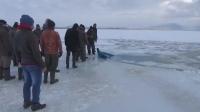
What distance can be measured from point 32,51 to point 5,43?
12.1 feet

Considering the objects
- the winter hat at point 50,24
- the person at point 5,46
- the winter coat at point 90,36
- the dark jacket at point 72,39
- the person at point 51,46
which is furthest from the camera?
the winter coat at point 90,36

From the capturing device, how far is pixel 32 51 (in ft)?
20.4

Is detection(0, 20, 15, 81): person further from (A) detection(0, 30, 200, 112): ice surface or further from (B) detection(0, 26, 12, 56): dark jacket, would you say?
(A) detection(0, 30, 200, 112): ice surface

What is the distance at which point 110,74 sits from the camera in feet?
37.7

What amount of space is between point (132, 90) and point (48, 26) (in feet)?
8.91

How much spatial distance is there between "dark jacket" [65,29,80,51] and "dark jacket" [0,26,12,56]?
2.80m

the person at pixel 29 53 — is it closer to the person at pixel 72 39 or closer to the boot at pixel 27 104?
the boot at pixel 27 104

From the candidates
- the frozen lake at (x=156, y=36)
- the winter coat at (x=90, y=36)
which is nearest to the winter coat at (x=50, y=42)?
the winter coat at (x=90, y=36)

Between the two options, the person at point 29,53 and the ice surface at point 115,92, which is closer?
the person at point 29,53

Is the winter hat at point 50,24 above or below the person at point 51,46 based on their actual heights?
above

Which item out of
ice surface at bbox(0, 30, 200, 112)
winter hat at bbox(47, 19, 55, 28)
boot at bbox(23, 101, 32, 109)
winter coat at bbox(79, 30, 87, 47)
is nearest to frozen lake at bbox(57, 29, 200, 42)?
winter coat at bbox(79, 30, 87, 47)

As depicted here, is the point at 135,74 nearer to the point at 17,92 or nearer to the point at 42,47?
the point at 42,47

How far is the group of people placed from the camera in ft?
20.4

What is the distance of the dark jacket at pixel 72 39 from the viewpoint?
39.8 feet
